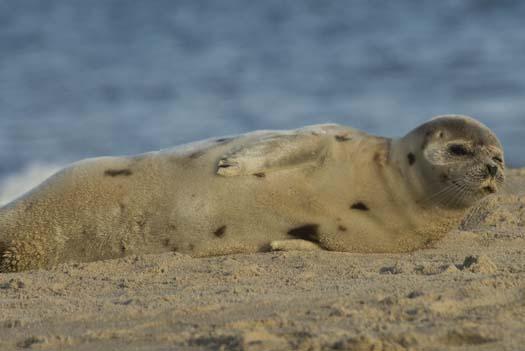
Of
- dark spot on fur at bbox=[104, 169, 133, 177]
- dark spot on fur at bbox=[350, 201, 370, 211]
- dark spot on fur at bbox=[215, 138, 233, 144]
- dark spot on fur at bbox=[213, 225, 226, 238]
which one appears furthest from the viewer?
dark spot on fur at bbox=[215, 138, 233, 144]

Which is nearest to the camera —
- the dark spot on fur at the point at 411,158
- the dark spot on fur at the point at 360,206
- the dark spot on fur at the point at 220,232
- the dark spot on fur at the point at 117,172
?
the dark spot on fur at the point at 220,232

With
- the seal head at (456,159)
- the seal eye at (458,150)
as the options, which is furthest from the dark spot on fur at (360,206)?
the seal eye at (458,150)

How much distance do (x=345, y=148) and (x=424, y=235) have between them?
91 cm

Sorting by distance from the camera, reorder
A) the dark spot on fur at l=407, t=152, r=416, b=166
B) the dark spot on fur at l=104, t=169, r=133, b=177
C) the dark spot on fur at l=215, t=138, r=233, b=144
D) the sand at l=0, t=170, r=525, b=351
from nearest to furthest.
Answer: the sand at l=0, t=170, r=525, b=351 → the dark spot on fur at l=407, t=152, r=416, b=166 → the dark spot on fur at l=104, t=169, r=133, b=177 → the dark spot on fur at l=215, t=138, r=233, b=144

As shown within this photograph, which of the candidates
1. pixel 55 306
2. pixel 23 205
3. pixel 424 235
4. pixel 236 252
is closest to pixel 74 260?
pixel 23 205

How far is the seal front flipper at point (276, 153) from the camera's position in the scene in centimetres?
592

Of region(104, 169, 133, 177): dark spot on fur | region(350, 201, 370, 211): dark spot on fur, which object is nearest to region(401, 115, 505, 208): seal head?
region(350, 201, 370, 211): dark spot on fur

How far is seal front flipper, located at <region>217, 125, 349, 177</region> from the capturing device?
19.4 feet

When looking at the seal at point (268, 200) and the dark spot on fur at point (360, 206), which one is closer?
the seal at point (268, 200)

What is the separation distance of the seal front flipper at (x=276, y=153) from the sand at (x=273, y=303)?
0.71m

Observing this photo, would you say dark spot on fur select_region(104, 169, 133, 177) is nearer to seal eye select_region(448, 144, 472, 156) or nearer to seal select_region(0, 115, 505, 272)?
seal select_region(0, 115, 505, 272)

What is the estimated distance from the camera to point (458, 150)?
19.4ft

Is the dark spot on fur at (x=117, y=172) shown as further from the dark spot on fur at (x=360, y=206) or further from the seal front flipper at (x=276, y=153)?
the dark spot on fur at (x=360, y=206)

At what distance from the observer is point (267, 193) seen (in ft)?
19.4
